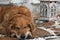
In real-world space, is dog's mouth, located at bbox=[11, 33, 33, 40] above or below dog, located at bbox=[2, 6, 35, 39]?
below

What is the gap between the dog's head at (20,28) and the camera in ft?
5.02

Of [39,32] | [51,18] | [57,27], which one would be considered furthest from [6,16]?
[51,18]

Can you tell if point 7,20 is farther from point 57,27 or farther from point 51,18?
point 51,18

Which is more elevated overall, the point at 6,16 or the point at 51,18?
the point at 6,16

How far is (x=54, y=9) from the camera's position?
234cm

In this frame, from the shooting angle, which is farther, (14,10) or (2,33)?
(14,10)

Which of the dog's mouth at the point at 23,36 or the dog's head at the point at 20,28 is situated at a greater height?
the dog's head at the point at 20,28

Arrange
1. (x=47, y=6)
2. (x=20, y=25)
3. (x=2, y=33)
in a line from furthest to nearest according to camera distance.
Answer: (x=47, y=6) < (x=2, y=33) < (x=20, y=25)

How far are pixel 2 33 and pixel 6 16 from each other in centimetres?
20

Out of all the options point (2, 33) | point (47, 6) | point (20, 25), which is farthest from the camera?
point (47, 6)

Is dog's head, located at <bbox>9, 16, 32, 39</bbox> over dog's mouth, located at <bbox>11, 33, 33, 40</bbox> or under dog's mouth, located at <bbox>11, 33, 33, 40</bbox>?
over

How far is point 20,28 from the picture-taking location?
5.17ft

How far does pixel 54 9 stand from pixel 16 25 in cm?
90

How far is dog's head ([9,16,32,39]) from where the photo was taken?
1.53 metres
